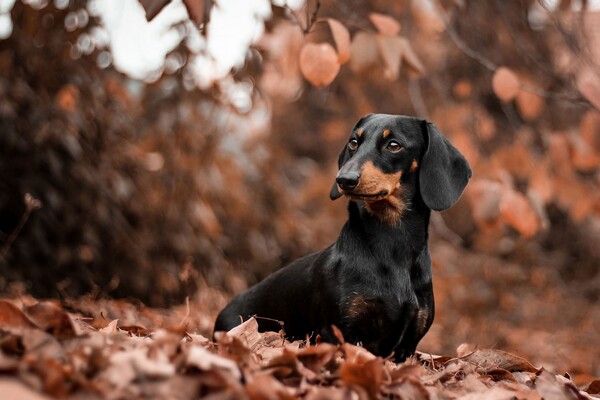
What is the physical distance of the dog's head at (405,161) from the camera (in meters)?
3.05

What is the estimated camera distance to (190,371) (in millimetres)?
1868

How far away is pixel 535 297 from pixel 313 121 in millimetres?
5096

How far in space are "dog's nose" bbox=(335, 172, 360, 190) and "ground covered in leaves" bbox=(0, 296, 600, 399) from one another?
652 mm

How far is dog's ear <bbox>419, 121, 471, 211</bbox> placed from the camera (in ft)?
10.2

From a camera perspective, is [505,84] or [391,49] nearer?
[391,49]

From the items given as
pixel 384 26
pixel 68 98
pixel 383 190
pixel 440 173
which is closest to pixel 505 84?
pixel 384 26

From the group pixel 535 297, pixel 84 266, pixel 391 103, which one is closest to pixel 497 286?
Answer: pixel 535 297

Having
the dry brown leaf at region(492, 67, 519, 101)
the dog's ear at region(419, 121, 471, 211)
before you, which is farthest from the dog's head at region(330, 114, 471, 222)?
the dry brown leaf at region(492, 67, 519, 101)

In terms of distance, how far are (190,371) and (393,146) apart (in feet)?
5.12

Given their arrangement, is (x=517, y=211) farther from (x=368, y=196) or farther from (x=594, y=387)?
(x=368, y=196)

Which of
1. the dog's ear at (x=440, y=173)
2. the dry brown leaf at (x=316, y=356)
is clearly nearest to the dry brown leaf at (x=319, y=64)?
the dog's ear at (x=440, y=173)

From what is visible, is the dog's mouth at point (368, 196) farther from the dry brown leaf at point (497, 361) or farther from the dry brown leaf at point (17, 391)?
the dry brown leaf at point (17, 391)

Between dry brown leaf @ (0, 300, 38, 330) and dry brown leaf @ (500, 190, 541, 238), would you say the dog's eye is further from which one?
dry brown leaf @ (0, 300, 38, 330)

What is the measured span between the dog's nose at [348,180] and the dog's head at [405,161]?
145mm
